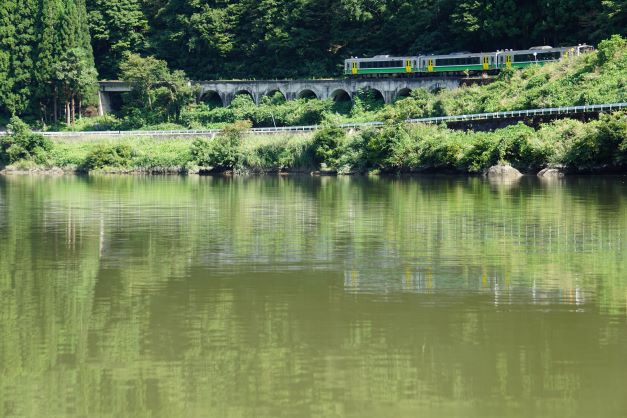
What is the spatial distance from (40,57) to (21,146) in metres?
12.1

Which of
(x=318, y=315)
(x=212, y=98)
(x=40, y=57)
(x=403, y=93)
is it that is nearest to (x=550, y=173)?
(x=403, y=93)

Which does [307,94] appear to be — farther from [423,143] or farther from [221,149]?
[423,143]

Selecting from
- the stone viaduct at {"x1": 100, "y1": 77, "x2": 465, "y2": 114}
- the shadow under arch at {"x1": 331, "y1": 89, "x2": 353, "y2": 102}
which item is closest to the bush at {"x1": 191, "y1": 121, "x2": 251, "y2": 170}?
the stone viaduct at {"x1": 100, "y1": 77, "x2": 465, "y2": 114}

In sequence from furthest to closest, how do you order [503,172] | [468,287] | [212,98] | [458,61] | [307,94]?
[212,98]
[307,94]
[458,61]
[503,172]
[468,287]

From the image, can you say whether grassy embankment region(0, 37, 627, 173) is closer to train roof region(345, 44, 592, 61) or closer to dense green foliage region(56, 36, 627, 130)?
dense green foliage region(56, 36, 627, 130)

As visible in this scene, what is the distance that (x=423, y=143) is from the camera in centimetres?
6244

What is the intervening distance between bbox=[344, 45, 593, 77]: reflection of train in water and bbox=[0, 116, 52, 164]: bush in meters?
22.1

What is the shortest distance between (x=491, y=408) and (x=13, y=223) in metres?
23.4

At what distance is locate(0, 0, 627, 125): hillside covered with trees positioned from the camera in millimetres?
78500

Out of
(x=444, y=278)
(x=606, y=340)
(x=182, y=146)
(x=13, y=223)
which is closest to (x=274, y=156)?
(x=182, y=146)

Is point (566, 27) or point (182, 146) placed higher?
point (566, 27)

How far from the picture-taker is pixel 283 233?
30.9 meters

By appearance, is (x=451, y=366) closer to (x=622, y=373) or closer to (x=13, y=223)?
(x=622, y=373)

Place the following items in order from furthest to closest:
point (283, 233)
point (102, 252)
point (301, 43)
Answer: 1. point (301, 43)
2. point (283, 233)
3. point (102, 252)
